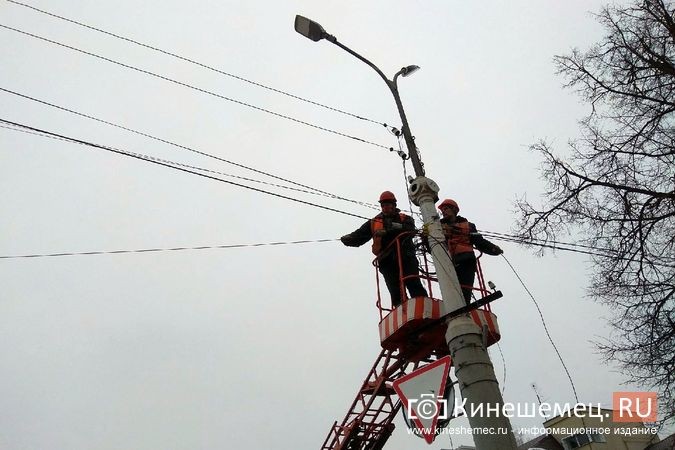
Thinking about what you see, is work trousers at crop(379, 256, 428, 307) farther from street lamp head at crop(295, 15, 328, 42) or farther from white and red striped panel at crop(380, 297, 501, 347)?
street lamp head at crop(295, 15, 328, 42)

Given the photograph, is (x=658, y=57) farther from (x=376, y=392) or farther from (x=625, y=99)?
(x=376, y=392)

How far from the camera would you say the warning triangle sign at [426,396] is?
4.45m

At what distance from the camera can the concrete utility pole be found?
4.10m

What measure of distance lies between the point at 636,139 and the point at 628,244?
66.7 inches

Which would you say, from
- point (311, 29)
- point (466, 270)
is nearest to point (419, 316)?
point (466, 270)

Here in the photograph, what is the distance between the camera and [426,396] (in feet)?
15.1

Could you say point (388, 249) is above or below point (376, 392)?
above

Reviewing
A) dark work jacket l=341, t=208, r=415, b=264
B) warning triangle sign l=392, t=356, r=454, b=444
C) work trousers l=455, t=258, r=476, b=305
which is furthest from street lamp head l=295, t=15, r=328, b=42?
warning triangle sign l=392, t=356, r=454, b=444

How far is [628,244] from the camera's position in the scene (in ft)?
26.8

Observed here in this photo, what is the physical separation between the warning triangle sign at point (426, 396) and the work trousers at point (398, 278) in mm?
4028

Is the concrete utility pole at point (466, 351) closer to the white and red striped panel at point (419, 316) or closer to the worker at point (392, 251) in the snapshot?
the white and red striped panel at point (419, 316)

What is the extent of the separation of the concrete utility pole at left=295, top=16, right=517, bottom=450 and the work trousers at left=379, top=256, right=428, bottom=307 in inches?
123

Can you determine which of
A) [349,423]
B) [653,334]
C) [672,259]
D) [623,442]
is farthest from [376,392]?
[623,442]

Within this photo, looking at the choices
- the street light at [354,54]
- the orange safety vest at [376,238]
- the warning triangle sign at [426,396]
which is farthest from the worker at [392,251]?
the warning triangle sign at [426,396]
